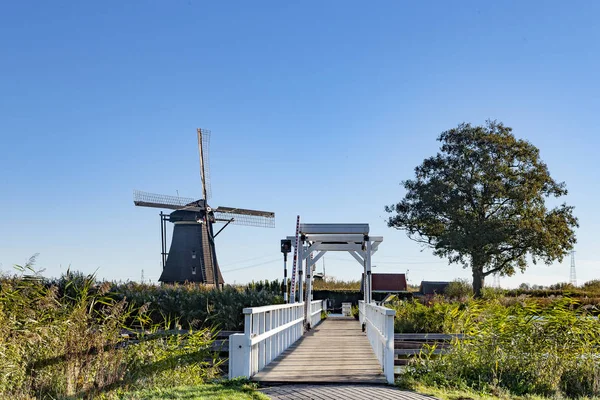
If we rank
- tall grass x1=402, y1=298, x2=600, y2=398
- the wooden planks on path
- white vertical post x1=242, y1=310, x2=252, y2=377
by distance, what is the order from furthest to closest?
tall grass x1=402, y1=298, x2=600, y2=398
white vertical post x1=242, y1=310, x2=252, y2=377
the wooden planks on path

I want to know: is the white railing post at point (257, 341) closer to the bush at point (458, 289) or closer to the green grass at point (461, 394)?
the green grass at point (461, 394)

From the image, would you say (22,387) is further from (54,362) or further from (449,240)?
(449,240)

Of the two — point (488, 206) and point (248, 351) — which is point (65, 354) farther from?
point (488, 206)

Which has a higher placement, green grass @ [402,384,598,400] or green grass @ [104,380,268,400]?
green grass @ [104,380,268,400]

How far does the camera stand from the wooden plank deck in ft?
29.6

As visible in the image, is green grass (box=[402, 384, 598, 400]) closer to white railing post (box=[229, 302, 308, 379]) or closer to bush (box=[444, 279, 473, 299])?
white railing post (box=[229, 302, 308, 379])

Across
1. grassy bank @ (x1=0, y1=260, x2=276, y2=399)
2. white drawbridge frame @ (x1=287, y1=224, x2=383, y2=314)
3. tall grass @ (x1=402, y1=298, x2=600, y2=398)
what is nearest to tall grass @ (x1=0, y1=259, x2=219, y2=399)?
grassy bank @ (x1=0, y1=260, x2=276, y2=399)

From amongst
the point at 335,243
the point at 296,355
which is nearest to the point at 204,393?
the point at 296,355

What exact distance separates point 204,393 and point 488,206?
1272 inches

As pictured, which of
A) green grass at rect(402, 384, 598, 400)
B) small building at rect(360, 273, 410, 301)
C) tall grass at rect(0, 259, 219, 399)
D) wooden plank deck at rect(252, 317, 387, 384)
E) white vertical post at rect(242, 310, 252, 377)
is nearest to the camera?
tall grass at rect(0, 259, 219, 399)

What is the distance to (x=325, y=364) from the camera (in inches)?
423

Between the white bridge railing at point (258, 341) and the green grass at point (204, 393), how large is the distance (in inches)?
14.6

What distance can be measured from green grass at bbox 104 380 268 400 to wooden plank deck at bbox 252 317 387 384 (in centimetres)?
67

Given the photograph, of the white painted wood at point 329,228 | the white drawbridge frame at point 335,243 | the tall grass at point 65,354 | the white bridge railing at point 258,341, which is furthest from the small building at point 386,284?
the tall grass at point 65,354
